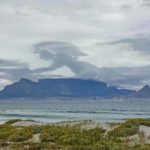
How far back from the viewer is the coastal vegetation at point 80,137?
113 feet

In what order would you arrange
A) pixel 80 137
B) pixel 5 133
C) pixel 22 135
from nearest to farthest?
1. pixel 80 137
2. pixel 22 135
3. pixel 5 133

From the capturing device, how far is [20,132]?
41250 millimetres

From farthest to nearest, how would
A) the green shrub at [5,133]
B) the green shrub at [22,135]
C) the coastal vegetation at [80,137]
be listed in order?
1. the green shrub at [5,133]
2. the green shrub at [22,135]
3. the coastal vegetation at [80,137]

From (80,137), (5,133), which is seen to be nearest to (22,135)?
(5,133)

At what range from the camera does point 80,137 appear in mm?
37656

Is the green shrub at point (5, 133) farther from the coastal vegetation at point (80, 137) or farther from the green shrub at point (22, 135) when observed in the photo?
the green shrub at point (22, 135)

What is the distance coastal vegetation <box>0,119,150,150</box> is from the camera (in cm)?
3441

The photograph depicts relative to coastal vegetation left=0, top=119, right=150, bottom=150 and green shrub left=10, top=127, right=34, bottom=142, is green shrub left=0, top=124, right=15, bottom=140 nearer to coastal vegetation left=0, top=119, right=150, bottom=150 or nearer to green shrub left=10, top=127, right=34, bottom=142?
coastal vegetation left=0, top=119, right=150, bottom=150

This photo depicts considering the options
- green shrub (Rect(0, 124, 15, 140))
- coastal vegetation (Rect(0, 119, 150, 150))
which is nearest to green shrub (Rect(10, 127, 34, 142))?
coastal vegetation (Rect(0, 119, 150, 150))

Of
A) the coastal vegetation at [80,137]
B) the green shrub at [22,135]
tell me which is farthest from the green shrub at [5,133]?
the green shrub at [22,135]

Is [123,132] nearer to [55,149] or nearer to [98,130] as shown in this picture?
[98,130]

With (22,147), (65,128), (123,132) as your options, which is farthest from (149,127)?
(22,147)

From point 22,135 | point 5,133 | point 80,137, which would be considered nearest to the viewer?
point 80,137

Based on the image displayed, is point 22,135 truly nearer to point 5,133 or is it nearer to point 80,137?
point 5,133
